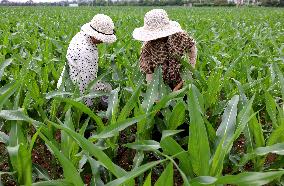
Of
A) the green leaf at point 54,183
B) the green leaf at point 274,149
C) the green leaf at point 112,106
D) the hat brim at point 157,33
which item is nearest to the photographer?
the green leaf at point 54,183

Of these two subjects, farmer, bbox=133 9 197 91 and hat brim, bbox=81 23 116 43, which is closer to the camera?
farmer, bbox=133 9 197 91

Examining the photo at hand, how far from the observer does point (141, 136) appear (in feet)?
7.73

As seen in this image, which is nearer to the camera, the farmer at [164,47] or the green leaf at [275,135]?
the green leaf at [275,135]

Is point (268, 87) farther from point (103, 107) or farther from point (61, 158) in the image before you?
point (61, 158)

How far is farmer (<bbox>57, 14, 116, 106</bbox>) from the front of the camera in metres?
3.15

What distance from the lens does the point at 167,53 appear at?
119 inches

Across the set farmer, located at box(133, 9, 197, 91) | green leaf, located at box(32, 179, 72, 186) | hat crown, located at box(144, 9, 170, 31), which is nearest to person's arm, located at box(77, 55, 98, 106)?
Result: farmer, located at box(133, 9, 197, 91)

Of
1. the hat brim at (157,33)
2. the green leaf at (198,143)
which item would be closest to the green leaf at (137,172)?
the green leaf at (198,143)

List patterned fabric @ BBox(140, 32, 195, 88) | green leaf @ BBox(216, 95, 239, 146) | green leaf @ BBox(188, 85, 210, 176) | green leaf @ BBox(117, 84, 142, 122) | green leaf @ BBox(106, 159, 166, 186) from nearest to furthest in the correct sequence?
green leaf @ BBox(106, 159, 166, 186) → green leaf @ BBox(188, 85, 210, 176) → green leaf @ BBox(216, 95, 239, 146) → green leaf @ BBox(117, 84, 142, 122) → patterned fabric @ BBox(140, 32, 195, 88)

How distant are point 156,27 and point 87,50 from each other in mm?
617

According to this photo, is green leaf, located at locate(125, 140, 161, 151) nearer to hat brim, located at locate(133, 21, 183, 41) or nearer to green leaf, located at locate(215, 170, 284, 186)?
green leaf, located at locate(215, 170, 284, 186)

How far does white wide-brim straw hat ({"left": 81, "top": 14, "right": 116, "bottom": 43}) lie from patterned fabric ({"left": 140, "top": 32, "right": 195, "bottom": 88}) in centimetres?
28

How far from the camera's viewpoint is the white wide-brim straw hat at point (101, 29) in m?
3.11

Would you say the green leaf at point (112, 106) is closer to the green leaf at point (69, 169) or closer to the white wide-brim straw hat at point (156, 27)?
the white wide-brim straw hat at point (156, 27)
